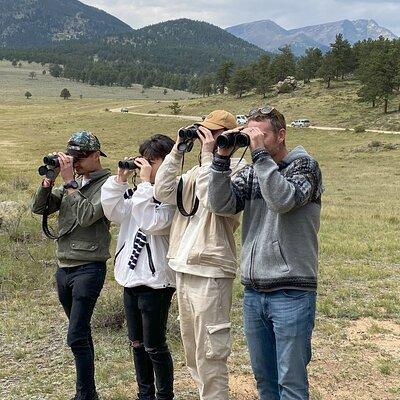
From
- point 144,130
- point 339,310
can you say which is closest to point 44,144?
point 144,130

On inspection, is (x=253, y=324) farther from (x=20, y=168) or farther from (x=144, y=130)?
(x=144, y=130)

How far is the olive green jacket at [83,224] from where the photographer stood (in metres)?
3.49

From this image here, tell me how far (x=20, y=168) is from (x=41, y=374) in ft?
78.0

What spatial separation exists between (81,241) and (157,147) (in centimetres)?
83

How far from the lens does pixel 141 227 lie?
3.30 m

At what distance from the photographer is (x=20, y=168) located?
2662 centimetres

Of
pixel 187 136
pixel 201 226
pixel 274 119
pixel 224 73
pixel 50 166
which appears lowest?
pixel 201 226

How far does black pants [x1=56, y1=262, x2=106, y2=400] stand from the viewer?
348 cm

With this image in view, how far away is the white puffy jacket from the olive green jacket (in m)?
0.13

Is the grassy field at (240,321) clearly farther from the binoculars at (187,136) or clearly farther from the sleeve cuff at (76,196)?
the binoculars at (187,136)

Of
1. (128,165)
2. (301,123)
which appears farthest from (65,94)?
(128,165)

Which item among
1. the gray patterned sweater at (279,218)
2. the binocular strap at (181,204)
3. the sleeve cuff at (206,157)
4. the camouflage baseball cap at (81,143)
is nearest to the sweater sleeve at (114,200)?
the camouflage baseball cap at (81,143)

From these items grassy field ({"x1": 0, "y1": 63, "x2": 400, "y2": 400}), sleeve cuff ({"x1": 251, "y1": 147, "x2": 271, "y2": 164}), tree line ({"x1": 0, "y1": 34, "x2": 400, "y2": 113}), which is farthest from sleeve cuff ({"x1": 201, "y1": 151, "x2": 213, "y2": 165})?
tree line ({"x1": 0, "y1": 34, "x2": 400, "y2": 113})

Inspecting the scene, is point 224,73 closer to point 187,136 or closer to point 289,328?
point 187,136
